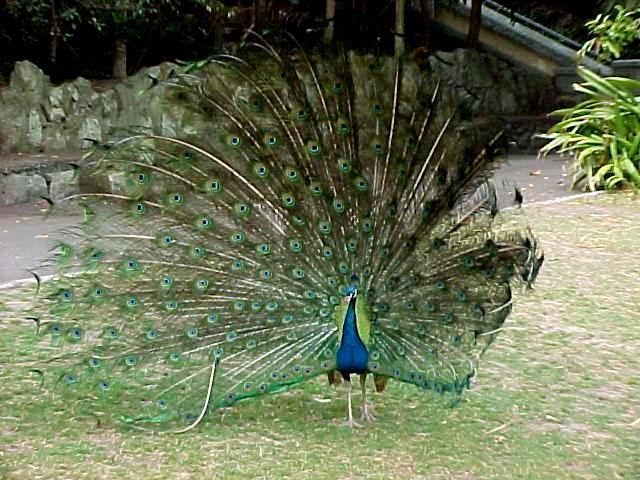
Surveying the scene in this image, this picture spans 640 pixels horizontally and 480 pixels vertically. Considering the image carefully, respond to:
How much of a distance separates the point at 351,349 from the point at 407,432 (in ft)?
1.84

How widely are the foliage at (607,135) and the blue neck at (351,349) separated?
7.16 meters

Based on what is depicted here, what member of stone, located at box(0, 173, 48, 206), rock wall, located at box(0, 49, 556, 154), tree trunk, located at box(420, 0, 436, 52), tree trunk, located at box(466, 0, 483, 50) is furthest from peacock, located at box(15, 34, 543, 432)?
tree trunk, located at box(466, 0, 483, 50)

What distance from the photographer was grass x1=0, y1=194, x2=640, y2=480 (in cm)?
390

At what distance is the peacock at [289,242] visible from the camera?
4113mm

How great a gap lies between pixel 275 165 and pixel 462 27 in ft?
47.7

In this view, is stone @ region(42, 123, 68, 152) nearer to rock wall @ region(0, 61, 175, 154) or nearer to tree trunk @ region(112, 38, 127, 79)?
rock wall @ region(0, 61, 175, 154)

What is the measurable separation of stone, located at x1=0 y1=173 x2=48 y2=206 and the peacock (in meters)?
6.97

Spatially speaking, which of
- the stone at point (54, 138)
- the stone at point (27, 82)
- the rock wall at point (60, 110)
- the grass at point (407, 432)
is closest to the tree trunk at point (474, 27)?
the rock wall at point (60, 110)

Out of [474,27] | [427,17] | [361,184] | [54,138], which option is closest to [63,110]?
[54,138]

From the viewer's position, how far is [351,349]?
13.2 feet

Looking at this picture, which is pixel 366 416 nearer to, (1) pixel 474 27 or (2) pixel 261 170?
(2) pixel 261 170

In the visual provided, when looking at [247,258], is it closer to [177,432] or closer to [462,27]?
[177,432]

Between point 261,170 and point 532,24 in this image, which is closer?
point 261,170

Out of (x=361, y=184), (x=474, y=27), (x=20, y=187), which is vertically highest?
(x=474, y=27)
